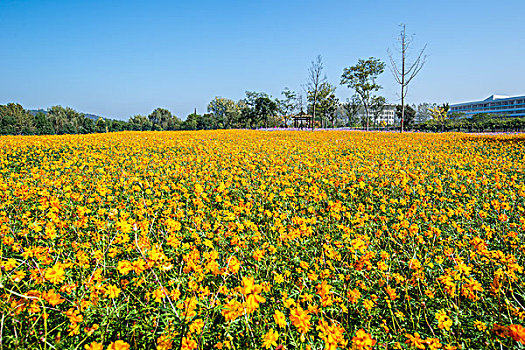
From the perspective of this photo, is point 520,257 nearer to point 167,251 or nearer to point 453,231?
point 453,231

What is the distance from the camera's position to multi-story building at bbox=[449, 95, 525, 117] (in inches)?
3226

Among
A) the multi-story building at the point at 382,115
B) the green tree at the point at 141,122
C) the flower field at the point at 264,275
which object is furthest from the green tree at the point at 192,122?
the flower field at the point at 264,275

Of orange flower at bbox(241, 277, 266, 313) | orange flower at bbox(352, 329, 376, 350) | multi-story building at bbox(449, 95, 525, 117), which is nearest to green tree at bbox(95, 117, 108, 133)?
orange flower at bbox(241, 277, 266, 313)

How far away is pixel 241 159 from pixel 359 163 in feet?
9.94

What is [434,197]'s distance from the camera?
422 centimetres

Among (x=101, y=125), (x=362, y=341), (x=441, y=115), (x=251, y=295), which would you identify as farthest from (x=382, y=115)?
(x=251, y=295)

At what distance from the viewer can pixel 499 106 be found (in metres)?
88.6

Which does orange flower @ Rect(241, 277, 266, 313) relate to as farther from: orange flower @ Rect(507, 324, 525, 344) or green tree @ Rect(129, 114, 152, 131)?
green tree @ Rect(129, 114, 152, 131)

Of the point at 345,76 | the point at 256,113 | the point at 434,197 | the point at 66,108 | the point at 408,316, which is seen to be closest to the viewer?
the point at 408,316

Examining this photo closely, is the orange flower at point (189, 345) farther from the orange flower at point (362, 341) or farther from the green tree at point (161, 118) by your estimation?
the green tree at point (161, 118)

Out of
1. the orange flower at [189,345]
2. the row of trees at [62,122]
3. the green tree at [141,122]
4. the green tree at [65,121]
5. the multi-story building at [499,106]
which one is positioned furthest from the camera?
the multi-story building at [499,106]

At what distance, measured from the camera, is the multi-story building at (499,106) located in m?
81.9

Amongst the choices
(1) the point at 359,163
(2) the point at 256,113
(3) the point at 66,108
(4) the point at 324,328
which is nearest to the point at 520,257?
(4) the point at 324,328

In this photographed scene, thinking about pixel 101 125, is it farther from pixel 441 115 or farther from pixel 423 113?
pixel 423 113
